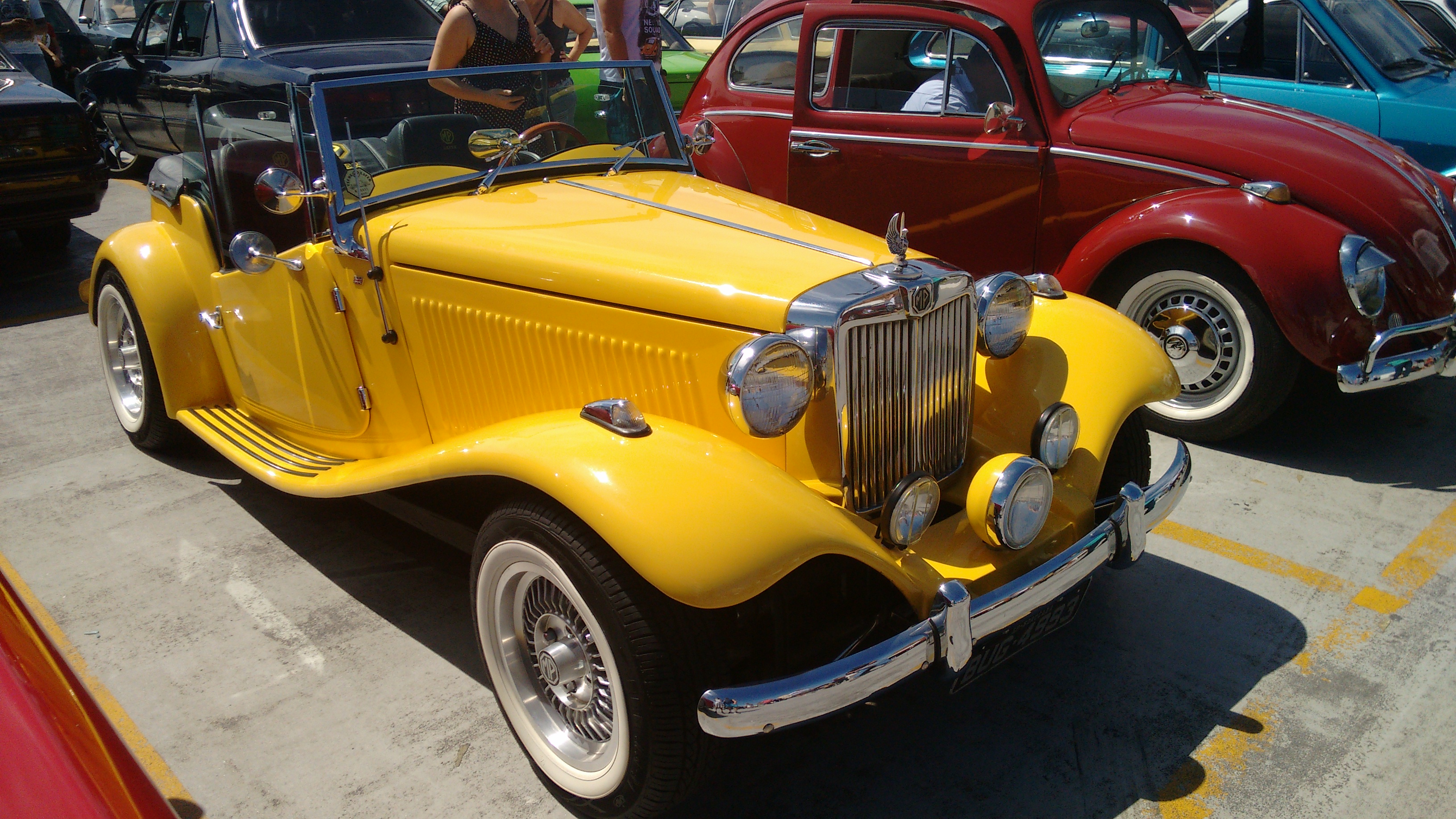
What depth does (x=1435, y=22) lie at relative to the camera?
308 inches

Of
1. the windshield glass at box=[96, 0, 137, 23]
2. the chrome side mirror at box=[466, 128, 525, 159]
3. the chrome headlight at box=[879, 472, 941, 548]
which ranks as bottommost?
the chrome headlight at box=[879, 472, 941, 548]

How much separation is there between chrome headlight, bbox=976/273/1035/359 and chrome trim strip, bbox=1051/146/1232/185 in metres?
2.01

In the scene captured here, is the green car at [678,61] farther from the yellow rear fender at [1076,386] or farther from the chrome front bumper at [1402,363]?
the yellow rear fender at [1076,386]

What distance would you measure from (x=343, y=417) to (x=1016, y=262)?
318 cm

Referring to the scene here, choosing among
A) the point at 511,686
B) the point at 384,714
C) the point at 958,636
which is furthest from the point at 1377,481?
the point at 384,714

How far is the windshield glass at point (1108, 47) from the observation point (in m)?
4.78

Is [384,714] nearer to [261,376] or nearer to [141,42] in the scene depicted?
[261,376]

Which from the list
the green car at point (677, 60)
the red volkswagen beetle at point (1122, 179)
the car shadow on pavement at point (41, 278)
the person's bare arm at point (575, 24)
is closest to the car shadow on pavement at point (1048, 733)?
the red volkswagen beetle at point (1122, 179)

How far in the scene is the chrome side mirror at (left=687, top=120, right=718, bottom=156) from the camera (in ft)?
11.8

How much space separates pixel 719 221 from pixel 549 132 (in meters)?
0.84

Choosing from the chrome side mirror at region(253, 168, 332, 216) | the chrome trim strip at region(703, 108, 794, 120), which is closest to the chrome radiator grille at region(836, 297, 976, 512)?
the chrome side mirror at region(253, 168, 332, 216)

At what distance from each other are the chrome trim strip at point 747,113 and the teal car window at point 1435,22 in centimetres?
549

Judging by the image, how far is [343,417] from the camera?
131 inches

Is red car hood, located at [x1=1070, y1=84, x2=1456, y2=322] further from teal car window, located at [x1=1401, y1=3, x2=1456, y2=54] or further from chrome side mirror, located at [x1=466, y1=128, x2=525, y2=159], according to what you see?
teal car window, located at [x1=1401, y1=3, x2=1456, y2=54]
